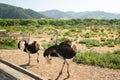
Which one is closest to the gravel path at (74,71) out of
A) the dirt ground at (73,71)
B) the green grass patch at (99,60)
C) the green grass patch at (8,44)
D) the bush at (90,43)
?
the dirt ground at (73,71)

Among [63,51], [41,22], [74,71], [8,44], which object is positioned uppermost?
[63,51]

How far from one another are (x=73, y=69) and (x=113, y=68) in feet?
6.06

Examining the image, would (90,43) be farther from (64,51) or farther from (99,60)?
(64,51)

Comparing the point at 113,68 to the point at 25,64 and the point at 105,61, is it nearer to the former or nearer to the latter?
the point at 105,61

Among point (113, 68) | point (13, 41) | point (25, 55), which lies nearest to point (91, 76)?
point (113, 68)

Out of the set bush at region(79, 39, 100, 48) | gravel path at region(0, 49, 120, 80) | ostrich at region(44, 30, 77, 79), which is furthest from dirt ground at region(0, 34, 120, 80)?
bush at region(79, 39, 100, 48)

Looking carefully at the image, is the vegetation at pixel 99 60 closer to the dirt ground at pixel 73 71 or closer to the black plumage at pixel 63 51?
the dirt ground at pixel 73 71

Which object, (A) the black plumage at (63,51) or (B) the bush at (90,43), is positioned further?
(B) the bush at (90,43)

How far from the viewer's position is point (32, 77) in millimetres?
9062

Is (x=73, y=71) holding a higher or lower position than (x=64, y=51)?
lower

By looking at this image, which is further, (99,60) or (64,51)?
(99,60)

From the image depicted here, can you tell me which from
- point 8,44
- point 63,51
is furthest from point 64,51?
point 8,44

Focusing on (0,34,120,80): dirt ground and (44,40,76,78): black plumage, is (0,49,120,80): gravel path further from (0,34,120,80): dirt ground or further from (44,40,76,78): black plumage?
(44,40,76,78): black plumage

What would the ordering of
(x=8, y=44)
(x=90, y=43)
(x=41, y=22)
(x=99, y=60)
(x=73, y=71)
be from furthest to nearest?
1. (x=41, y=22)
2. (x=90, y=43)
3. (x=8, y=44)
4. (x=99, y=60)
5. (x=73, y=71)
